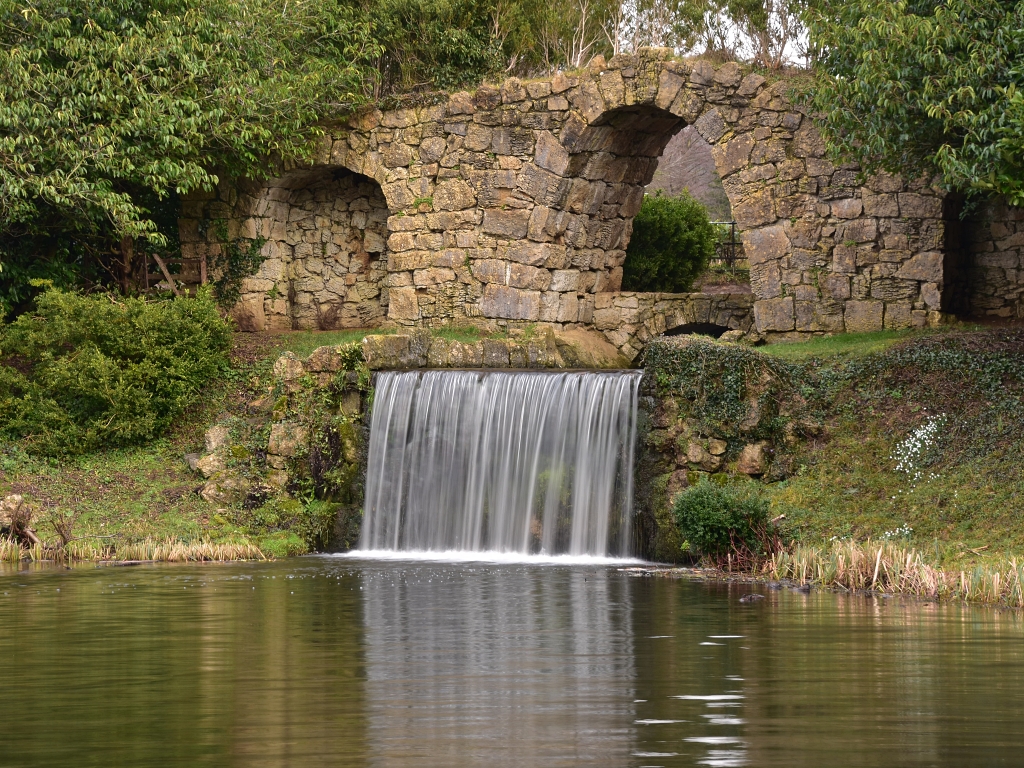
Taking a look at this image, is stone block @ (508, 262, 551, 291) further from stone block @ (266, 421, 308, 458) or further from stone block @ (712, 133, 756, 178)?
stone block @ (266, 421, 308, 458)

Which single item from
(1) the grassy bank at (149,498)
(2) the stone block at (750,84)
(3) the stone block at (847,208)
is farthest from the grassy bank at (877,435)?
(1) the grassy bank at (149,498)

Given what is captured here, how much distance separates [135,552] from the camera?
18.1m

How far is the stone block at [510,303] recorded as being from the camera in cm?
2411

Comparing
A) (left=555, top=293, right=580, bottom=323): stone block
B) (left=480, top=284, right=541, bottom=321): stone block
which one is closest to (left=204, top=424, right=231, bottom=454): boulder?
(left=480, top=284, right=541, bottom=321): stone block

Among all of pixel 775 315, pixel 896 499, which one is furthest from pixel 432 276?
pixel 896 499

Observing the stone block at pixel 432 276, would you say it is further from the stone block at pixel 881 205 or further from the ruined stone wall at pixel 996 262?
the ruined stone wall at pixel 996 262

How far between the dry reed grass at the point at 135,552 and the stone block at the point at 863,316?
9.53 meters

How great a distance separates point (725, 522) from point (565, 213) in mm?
9484

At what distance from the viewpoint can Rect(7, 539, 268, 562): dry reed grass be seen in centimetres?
1781

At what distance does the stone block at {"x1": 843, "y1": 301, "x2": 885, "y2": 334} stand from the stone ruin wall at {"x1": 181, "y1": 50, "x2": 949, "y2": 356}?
0.07 ft

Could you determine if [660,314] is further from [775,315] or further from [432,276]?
[432,276]

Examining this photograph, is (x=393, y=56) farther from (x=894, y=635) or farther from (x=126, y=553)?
(x=894, y=635)

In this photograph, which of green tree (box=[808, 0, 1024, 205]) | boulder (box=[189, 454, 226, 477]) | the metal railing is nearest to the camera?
green tree (box=[808, 0, 1024, 205])

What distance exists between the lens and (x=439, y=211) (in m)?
24.8
